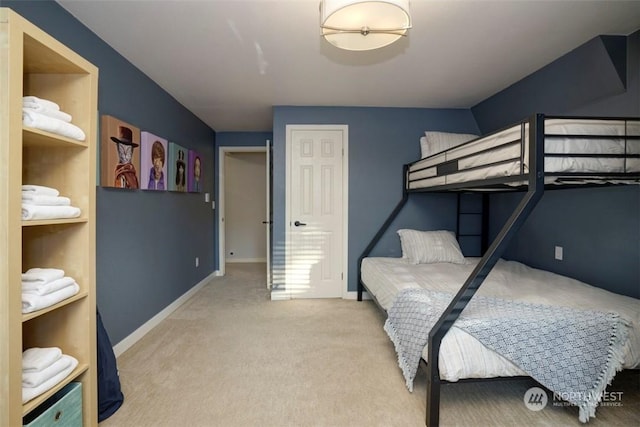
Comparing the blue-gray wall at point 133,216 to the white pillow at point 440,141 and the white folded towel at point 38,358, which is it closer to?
the white folded towel at point 38,358

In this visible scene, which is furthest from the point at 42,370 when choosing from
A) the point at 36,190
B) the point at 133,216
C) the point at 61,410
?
the point at 133,216

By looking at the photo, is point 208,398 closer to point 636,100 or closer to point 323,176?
point 323,176

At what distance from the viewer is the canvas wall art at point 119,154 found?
2.16m

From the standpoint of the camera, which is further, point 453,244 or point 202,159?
point 202,159

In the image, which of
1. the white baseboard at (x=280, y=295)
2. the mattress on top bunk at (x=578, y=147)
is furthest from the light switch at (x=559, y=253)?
the white baseboard at (x=280, y=295)

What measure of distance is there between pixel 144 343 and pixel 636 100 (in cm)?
405

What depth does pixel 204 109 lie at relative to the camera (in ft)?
12.1

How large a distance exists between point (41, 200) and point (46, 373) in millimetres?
702

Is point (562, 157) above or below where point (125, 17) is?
below

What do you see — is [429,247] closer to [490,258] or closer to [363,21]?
[490,258]

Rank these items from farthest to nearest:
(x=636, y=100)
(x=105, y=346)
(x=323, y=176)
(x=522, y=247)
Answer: (x=323, y=176)
(x=522, y=247)
(x=636, y=100)
(x=105, y=346)

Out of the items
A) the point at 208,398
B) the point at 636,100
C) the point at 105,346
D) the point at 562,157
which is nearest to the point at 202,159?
the point at 105,346

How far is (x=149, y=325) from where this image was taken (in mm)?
2773

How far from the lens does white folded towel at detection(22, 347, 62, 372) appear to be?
1.21m
